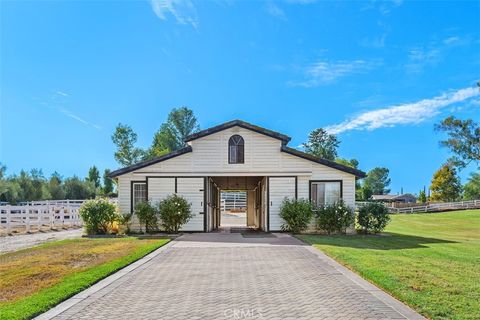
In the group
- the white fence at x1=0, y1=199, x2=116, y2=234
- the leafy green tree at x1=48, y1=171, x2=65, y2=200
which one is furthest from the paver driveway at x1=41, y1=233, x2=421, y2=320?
the leafy green tree at x1=48, y1=171, x2=65, y2=200

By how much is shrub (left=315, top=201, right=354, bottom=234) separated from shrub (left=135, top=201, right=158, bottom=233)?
7.22m

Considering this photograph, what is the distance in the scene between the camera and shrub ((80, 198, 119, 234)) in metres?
17.2

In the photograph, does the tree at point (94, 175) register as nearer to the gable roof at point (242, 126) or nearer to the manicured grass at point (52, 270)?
the gable roof at point (242, 126)

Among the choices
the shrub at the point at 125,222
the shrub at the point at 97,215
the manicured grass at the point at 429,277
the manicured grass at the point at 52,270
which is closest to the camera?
the manicured grass at the point at 429,277

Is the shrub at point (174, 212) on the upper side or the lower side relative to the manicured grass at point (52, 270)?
upper

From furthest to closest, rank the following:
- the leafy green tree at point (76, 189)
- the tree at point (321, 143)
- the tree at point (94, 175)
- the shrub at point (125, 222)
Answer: the tree at point (321, 143)
the tree at point (94, 175)
the leafy green tree at point (76, 189)
the shrub at point (125, 222)

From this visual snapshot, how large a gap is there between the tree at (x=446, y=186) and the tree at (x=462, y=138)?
20.7m

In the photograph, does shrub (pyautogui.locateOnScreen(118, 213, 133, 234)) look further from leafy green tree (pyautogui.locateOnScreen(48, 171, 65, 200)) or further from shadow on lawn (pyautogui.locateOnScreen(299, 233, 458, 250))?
leafy green tree (pyautogui.locateOnScreen(48, 171, 65, 200))

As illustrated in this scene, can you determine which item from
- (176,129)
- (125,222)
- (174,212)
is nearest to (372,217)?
(174,212)

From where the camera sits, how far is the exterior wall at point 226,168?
721 inches

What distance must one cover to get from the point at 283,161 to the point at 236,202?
2730 centimetres

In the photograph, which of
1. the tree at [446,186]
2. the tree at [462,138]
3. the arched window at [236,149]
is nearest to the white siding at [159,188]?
the arched window at [236,149]

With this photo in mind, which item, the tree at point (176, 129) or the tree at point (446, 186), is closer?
the tree at point (176, 129)

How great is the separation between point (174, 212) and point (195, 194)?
1.38 metres
